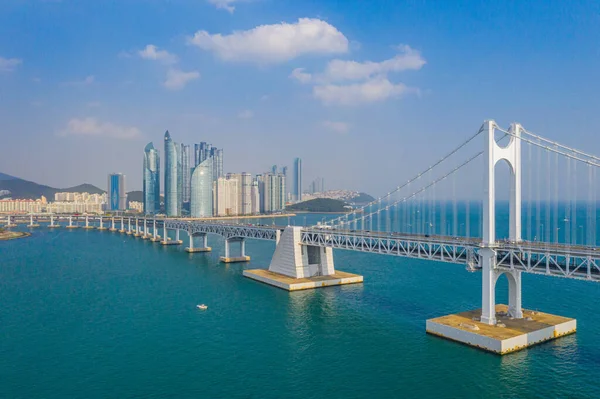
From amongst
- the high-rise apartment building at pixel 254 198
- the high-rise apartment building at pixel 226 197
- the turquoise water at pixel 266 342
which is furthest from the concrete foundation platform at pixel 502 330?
the high-rise apartment building at pixel 254 198

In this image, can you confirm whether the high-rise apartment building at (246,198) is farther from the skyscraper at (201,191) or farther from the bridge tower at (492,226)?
the bridge tower at (492,226)

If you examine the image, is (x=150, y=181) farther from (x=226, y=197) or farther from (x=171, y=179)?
(x=226, y=197)

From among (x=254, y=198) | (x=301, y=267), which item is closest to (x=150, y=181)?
(x=254, y=198)

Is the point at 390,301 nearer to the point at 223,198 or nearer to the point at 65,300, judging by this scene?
the point at 65,300

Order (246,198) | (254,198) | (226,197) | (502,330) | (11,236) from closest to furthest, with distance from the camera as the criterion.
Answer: (502,330) → (11,236) → (226,197) → (246,198) → (254,198)

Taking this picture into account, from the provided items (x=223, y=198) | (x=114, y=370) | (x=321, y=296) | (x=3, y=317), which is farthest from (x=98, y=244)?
(x=223, y=198)

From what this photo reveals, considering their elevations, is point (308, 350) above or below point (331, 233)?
below
